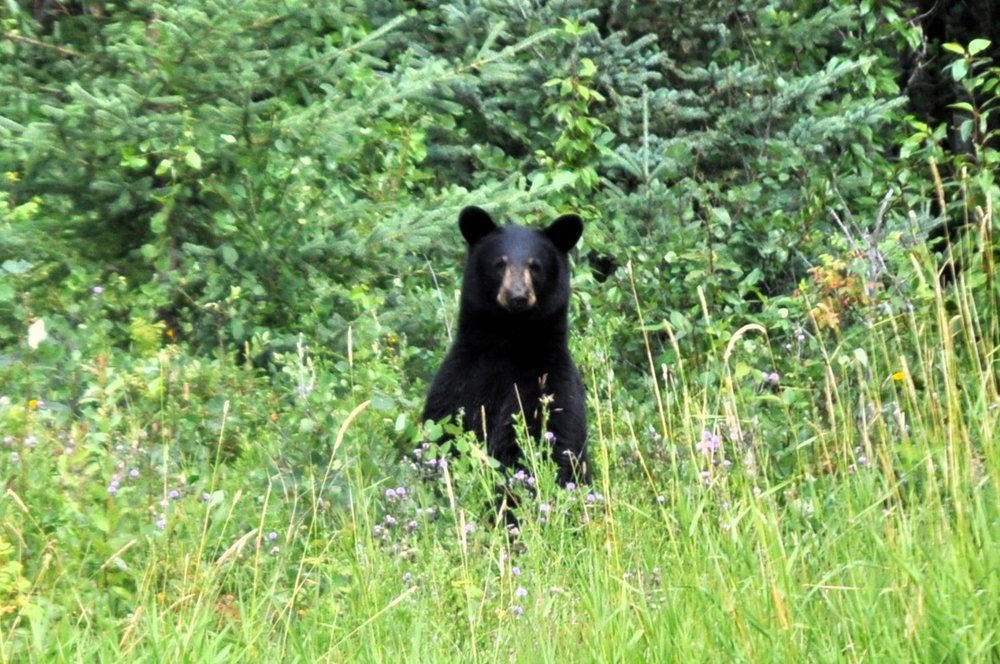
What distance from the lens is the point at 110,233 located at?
6844 mm

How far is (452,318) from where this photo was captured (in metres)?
7.52

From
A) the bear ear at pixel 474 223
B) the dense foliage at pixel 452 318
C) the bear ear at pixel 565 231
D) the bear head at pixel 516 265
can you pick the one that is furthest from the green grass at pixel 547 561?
the bear ear at pixel 565 231

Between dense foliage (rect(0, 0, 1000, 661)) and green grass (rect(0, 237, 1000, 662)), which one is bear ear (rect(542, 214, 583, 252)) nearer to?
dense foliage (rect(0, 0, 1000, 661))

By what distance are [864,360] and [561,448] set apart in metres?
2.37

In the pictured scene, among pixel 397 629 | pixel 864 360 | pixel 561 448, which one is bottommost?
pixel 561 448

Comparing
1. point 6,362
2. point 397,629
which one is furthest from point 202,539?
point 6,362

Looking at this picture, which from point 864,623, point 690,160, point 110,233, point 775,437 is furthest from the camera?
point 690,160

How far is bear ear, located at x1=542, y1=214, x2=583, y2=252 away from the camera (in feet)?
22.5

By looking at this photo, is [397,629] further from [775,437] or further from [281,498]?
[775,437]

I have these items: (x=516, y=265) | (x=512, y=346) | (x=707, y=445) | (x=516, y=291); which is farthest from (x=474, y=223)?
(x=707, y=445)

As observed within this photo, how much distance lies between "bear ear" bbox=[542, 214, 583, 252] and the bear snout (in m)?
0.36

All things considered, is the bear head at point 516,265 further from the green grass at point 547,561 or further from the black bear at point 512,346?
the green grass at point 547,561

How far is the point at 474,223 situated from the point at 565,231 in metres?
0.40

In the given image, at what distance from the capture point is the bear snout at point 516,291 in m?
6.44
